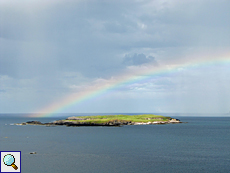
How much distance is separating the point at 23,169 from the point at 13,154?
44.8 ft

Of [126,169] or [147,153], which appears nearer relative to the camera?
[126,169]

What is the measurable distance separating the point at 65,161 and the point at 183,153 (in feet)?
112

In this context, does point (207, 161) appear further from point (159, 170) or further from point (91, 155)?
point (91, 155)

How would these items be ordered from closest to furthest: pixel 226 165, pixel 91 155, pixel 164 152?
pixel 226 165 < pixel 91 155 < pixel 164 152

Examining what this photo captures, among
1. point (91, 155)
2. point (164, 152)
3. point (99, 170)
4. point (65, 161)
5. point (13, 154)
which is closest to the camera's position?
point (13, 154)

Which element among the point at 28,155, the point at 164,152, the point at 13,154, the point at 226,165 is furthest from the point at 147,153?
the point at 13,154

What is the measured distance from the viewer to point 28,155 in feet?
233

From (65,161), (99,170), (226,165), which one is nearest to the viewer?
(99,170)

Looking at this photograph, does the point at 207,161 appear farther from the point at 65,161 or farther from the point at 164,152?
the point at 65,161

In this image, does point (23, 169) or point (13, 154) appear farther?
point (23, 169)

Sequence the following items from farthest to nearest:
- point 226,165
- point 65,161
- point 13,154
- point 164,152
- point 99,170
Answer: point 164,152
point 65,161
point 226,165
point 99,170
point 13,154

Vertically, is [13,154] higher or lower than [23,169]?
higher

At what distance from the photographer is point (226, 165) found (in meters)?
58.7

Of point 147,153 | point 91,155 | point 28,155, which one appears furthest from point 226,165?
point 28,155
